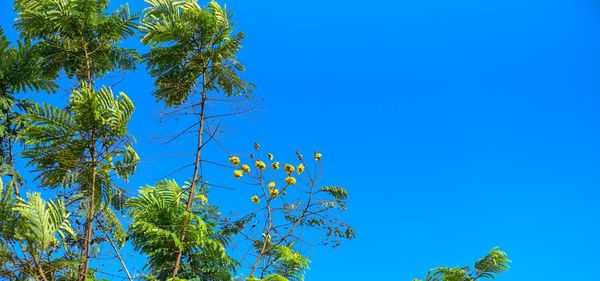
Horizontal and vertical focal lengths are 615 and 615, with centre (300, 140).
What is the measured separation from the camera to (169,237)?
16.6 ft

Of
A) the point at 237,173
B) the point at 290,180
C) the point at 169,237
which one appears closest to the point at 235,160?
the point at 237,173

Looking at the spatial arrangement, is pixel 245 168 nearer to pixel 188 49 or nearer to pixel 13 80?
pixel 188 49

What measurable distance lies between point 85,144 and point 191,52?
4.89 feet

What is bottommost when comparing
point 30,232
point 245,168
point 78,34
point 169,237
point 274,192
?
point 30,232

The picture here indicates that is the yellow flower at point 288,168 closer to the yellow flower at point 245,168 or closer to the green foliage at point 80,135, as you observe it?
the yellow flower at point 245,168

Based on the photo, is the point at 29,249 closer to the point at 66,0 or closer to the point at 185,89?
the point at 185,89

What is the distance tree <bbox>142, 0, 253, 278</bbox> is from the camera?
521cm

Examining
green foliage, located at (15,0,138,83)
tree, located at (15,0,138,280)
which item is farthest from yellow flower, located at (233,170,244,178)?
green foliage, located at (15,0,138,83)

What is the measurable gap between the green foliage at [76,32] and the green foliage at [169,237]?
1264mm

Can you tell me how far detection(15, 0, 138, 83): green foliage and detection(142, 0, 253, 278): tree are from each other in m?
0.47

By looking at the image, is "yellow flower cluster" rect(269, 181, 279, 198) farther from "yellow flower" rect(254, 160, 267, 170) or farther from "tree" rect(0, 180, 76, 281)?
"tree" rect(0, 180, 76, 281)

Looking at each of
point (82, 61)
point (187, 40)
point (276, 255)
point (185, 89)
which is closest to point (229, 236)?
point (276, 255)

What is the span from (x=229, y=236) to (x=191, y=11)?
2.06m

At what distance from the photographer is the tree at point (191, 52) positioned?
5.21 metres
